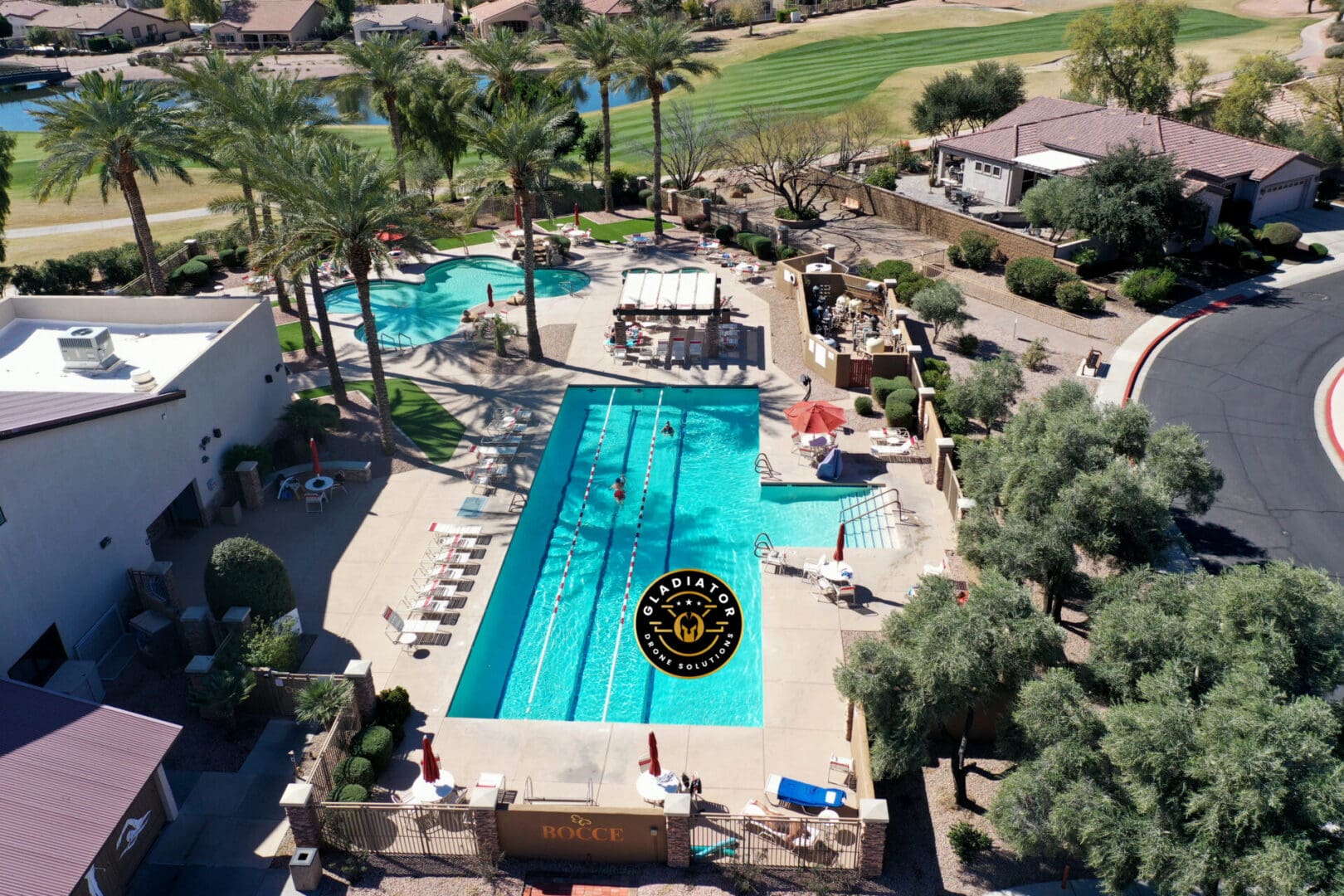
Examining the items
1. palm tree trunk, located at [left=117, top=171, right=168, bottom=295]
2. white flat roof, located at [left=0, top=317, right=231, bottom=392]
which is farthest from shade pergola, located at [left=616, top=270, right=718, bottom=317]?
palm tree trunk, located at [left=117, top=171, right=168, bottom=295]

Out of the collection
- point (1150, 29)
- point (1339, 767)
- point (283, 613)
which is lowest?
point (283, 613)

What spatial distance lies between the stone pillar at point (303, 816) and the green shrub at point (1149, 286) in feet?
120

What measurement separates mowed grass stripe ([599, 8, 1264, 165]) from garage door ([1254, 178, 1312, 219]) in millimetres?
35577

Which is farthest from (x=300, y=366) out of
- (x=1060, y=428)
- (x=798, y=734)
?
(x=1060, y=428)

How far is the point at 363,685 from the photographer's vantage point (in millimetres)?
19578

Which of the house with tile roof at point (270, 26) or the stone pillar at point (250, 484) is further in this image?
the house with tile roof at point (270, 26)

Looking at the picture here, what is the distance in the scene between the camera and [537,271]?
45.7 meters

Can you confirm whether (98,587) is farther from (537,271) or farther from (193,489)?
(537,271)

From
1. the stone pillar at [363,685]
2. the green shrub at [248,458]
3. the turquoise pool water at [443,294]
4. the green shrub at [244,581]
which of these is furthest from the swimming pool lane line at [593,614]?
the turquoise pool water at [443,294]

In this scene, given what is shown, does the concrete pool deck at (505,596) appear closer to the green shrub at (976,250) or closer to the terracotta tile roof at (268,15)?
the green shrub at (976,250)

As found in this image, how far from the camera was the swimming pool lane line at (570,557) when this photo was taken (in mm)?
22469

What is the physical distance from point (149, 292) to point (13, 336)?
11816 mm

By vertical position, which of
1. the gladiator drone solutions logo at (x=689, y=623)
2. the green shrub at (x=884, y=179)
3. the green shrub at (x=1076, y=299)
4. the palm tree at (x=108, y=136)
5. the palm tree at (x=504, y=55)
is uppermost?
the palm tree at (x=504, y=55)

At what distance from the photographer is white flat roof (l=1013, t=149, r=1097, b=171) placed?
46.7 metres
